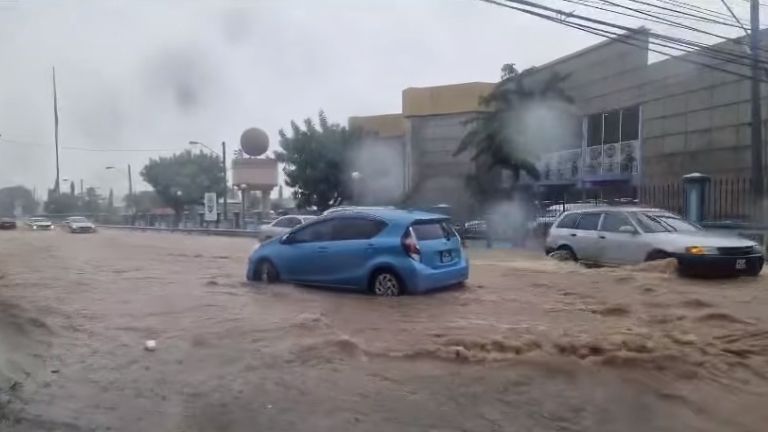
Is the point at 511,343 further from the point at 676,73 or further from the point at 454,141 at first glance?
the point at 454,141

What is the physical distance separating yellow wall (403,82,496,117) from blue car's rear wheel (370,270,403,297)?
2060cm

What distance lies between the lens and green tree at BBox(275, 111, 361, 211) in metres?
29.7

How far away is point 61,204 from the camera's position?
120 ft

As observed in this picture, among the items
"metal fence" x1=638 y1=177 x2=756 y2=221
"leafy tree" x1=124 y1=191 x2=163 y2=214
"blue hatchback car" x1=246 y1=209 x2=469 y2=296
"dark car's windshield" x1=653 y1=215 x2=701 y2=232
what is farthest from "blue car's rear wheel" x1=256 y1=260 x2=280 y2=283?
"leafy tree" x1=124 y1=191 x2=163 y2=214

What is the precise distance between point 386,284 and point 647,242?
4299 mm

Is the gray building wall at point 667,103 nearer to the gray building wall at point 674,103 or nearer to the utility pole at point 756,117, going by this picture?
the gray building wall at point 674,103

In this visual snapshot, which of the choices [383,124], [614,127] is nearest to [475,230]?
[614,127]

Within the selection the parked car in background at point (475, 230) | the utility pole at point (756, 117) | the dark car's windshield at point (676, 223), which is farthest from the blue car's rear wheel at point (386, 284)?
the parked car in background at point (475, 230)

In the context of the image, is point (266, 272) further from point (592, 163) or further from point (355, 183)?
point (355, 183)

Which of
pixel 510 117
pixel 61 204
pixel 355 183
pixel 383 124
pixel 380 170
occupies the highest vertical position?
pixel 383 124

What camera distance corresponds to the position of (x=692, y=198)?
15602mm

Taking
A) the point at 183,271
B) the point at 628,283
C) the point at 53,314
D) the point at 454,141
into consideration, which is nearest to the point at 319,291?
the point at 53,314

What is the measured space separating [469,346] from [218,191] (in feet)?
111

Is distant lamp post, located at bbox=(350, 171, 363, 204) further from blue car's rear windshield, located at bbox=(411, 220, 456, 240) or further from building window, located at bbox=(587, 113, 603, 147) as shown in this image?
blue car's rear windshield, located at bbox=(411, 220, 456, 240)
